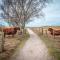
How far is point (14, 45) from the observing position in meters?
2.69

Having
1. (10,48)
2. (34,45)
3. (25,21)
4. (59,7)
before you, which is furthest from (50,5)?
(10,48)

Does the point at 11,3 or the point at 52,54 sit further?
the point at 11,3

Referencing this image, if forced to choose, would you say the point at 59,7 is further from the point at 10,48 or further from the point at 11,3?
the point at 10,48

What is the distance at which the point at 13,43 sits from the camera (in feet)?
8.91

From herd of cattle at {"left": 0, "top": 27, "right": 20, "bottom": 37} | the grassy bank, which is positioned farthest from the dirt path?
herd of cattle at {"left": 0, "top": 27, "right": 20, "bottom": 37}

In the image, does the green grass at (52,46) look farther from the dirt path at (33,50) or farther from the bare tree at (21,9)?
the bare tree at (21,9)

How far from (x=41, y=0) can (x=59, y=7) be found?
0.98 ft

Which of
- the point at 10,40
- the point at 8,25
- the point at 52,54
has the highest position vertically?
the point at 8,25

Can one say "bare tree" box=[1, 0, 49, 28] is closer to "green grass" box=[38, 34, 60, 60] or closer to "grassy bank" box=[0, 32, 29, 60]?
"grassy bank" box=[0, 32, 29, 60]

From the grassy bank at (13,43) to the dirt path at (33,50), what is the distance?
0.06 metres

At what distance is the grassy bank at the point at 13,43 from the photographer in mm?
2618

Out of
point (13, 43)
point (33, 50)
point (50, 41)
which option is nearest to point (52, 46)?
point (50, 41)

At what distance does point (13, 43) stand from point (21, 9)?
548 millimetres

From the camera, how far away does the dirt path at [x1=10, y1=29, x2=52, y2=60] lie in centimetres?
254
